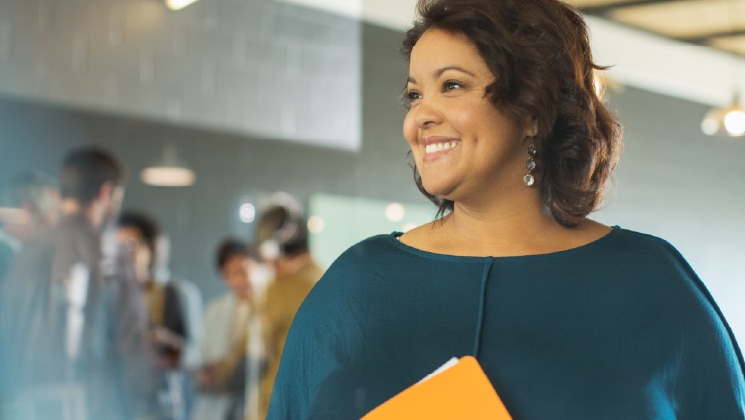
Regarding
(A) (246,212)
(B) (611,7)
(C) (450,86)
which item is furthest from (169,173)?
(C) (450,86)

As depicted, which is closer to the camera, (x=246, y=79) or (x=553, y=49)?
(x=553, y=49)

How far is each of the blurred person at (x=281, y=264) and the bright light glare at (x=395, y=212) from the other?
41 cm

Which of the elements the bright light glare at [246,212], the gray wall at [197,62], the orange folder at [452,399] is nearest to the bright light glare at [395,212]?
the gray wall at [197,62]

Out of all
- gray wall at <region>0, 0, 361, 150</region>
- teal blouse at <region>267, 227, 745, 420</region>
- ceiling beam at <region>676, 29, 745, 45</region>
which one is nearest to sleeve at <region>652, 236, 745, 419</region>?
teal blouse at <region>267, 227, 745, 420</region>

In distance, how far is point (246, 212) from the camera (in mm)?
3279

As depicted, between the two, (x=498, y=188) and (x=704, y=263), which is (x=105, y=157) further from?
(x=498, y=188)

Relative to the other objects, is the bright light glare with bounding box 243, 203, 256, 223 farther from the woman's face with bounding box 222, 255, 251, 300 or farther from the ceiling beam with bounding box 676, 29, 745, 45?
the ceiling beam with bounding box 676, 29, 745, 45

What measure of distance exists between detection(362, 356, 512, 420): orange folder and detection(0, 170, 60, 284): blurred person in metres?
1.94

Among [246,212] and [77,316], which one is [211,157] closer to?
[246,212]

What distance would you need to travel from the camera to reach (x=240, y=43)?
3.23 m

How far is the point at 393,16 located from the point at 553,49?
5.77 feet

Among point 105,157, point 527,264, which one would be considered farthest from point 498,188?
point 105,157

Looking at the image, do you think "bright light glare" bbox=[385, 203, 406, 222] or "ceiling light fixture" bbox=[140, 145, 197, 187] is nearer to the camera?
"bright light glare" bbox=[385, 203, 406, 222]

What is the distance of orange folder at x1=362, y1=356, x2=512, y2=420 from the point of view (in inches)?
46.4
